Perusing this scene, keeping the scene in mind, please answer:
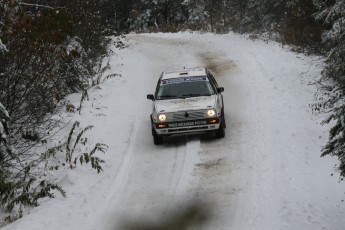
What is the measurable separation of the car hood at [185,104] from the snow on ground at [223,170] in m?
1.01

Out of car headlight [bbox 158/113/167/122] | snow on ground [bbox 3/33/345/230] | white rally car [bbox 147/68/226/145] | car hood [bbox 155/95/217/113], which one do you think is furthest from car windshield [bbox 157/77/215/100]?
snow on ground [bbox 3/33/345/230]

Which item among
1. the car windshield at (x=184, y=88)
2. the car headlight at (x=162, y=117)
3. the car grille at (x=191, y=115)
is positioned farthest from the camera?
the car windshield at (x=184, y=88)

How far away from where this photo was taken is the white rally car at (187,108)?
42.0 feet

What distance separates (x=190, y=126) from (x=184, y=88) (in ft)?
5.09

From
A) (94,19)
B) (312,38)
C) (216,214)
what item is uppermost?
(94,19)

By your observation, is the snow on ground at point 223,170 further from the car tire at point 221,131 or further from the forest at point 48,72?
the forest at point 48,72

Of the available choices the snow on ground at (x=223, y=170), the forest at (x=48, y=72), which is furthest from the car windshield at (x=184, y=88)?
the forest at (x=48, y=72)

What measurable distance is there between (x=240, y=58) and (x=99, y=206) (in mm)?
15474

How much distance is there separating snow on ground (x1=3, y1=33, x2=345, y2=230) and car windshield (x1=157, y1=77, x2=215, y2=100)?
1.23m

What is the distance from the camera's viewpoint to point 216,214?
364 inches

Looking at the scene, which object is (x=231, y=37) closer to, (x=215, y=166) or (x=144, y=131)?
(x=144, y=131)

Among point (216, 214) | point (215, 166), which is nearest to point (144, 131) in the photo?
point (215, 166)

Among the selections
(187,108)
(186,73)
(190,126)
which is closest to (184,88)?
(186,73)

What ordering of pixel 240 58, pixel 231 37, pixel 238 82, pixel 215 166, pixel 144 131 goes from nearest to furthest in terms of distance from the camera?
1. pixel 215 166
2. pixel 144 131
3. pixel 238 82
4. pixel 240 58
5. pixel 231 37
